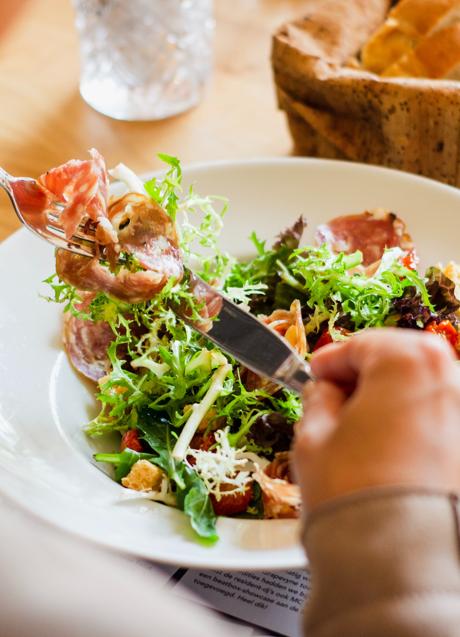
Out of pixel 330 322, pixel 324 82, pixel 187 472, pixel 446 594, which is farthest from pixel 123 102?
pixel 446 594

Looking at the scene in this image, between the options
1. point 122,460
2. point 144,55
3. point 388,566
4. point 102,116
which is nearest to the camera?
point 388,566

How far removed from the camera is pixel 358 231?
157 cm

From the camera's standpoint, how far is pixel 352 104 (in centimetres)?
173

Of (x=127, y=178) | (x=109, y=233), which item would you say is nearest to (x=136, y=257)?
(x=109, y=233)

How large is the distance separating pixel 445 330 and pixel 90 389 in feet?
2.08

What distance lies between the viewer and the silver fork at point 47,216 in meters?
1.14

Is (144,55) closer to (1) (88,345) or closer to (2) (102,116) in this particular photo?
(2) (102,116)

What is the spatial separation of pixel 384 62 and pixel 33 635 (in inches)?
73.7

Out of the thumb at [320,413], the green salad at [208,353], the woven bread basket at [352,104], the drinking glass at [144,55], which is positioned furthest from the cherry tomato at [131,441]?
the drinking glass at [144,55]

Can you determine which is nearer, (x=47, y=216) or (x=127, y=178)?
(x=47, y=216)

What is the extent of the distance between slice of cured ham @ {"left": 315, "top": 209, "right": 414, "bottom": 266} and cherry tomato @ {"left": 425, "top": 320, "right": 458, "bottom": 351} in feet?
0.86

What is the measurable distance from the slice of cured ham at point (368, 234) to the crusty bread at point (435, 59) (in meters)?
0.49

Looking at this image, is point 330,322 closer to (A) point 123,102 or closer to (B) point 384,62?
(B) point 384,62

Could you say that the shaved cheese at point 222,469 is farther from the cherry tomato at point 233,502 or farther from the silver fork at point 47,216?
the silver fork at point 47,216
